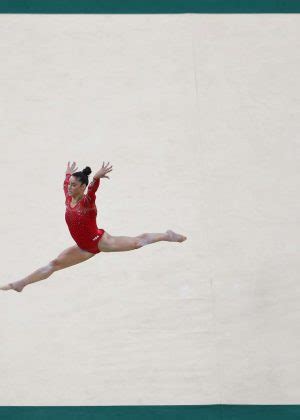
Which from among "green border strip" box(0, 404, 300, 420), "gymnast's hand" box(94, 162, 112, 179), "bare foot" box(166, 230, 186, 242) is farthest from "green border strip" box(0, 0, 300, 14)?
"green border strip" box(0, 404, 300, 420)

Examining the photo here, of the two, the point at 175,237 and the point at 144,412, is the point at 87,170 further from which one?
the point at 144,412

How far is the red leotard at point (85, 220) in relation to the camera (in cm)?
930

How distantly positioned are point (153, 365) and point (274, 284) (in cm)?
131

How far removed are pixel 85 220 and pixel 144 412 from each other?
181 cm

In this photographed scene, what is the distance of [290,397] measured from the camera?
927cm

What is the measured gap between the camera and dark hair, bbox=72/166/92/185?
30.5 feet

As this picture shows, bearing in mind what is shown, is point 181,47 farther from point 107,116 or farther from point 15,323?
point 15,323

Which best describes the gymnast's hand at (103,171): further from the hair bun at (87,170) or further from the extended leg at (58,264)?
the extended leg at (58,264)

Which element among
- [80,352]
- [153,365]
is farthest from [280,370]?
[80,352]

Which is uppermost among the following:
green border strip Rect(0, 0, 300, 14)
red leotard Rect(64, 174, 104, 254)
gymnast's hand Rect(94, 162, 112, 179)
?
green border strip Rect(0, 0, 300, 14)

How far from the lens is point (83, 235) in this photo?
9.34 meters

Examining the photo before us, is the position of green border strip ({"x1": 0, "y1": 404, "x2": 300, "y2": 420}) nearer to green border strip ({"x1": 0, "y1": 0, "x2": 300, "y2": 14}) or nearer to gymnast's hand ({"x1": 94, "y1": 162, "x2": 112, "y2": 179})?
gymnast's hand ({"x1": 94, "y1": 162, "x2": 112, "y2": 179})

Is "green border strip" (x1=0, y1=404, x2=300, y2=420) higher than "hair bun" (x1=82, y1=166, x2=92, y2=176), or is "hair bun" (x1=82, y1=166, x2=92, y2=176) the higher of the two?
"hair bun" (x1=82, y1=166, x2=92, y2=176)

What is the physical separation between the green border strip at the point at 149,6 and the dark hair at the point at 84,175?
1.47m
